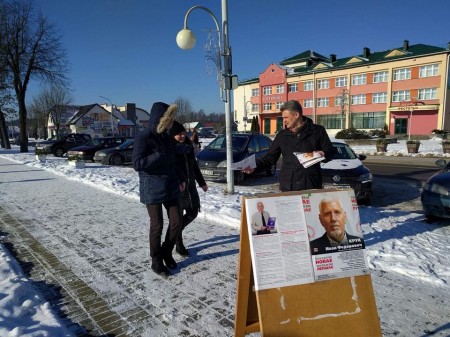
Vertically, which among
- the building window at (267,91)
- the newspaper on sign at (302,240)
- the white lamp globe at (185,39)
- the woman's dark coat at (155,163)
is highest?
the building window at (267,91)

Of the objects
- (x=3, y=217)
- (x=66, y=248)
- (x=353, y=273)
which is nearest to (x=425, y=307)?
(x=353, y=273)

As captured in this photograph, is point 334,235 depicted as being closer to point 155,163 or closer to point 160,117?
point 155,163

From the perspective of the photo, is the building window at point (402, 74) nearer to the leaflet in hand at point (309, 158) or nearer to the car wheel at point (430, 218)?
the car wheel at point (430, 218)

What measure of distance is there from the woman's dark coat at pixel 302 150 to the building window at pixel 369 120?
158 ft

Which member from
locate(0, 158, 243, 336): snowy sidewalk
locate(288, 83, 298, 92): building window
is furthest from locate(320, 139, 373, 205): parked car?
locate(288, 83, 298, 92): building window

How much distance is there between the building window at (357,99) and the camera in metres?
48.7

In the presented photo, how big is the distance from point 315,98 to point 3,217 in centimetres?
5244

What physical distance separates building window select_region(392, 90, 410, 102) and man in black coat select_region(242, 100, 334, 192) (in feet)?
157

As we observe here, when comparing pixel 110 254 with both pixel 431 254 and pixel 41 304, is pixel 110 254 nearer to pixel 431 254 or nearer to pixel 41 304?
pixel 41 304

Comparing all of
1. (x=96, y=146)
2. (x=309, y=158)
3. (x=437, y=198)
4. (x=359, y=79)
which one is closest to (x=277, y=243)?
(x=309, y=158)

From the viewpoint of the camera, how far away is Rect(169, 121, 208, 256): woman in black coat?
13.9 ft

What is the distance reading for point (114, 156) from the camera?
18047mm

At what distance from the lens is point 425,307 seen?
3246mm

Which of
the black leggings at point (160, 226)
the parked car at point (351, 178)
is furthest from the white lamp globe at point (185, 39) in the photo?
the black leggings at point (160, 226)
